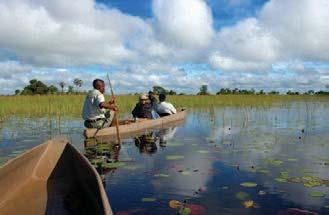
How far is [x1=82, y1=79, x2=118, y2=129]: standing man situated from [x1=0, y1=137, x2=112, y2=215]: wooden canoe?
367 cm

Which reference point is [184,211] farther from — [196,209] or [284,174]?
[284,174]

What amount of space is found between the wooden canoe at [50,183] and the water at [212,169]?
49cm

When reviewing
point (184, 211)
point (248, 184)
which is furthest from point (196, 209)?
point (248, 184)

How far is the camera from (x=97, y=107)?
413 inches

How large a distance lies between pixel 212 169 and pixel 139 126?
574 centimetres

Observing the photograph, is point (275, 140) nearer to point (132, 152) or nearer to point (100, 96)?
point (132, 152)

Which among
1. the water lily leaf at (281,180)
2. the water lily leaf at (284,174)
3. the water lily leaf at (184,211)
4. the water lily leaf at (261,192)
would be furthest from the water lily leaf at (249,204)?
the water lily leaf at (284,174)

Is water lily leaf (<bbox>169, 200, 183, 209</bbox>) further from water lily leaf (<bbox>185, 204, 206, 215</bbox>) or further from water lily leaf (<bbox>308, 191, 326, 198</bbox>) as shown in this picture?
water lily leaf (<bbox>308, 191, 326, 198</bbox>)

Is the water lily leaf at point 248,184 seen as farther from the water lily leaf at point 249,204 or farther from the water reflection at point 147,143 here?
the water reflection at point 147,143

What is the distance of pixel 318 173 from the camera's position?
263 inches

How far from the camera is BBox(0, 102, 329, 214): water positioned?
5.12 meters

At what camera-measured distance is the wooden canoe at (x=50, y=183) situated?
15.8ft

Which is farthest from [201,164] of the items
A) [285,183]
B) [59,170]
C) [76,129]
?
[76,129]

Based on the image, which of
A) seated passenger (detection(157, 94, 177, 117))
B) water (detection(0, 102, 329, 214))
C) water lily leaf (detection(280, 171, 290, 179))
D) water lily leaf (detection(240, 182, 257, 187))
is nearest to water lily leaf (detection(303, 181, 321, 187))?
water (detection(0, 102, 329, 214))
